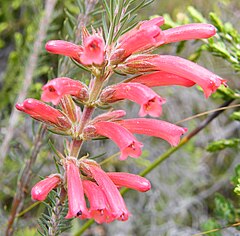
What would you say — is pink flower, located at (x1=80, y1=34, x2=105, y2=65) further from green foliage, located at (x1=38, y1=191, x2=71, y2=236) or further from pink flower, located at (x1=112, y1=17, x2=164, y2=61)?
green foliage, located at (x1=38, y1=191, x2=71, y2=236)

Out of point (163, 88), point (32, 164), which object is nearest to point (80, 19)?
point (32, 164)

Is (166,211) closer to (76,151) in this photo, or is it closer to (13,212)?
(13,212)

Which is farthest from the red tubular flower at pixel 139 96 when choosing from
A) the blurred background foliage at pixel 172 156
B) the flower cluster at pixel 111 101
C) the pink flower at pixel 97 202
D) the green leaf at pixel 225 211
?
the blurred background foliage at pixel 172 156

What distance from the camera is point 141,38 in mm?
1221

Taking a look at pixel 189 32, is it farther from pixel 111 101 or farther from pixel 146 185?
pixel 146 185

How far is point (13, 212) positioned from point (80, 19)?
0.75 meters

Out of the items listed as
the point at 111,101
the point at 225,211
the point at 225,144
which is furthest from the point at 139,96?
the point at 225,211

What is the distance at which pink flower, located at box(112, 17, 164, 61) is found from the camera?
1.21 meters

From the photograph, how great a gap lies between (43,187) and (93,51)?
14.3 inches

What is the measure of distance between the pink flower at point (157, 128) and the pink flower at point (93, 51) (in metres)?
0.25

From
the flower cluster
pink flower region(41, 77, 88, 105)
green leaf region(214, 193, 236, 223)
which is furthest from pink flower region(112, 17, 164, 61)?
green leaf region(214, 193, 236, 223)

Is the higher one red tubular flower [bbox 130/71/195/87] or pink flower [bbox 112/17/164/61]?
pink flower [bbox 112/17/164/61]

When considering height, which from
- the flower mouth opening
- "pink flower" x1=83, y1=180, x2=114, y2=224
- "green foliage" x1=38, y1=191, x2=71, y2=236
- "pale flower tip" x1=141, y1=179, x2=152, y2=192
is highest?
the flower mouth opening

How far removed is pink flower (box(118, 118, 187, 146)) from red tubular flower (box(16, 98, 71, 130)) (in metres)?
0.16
